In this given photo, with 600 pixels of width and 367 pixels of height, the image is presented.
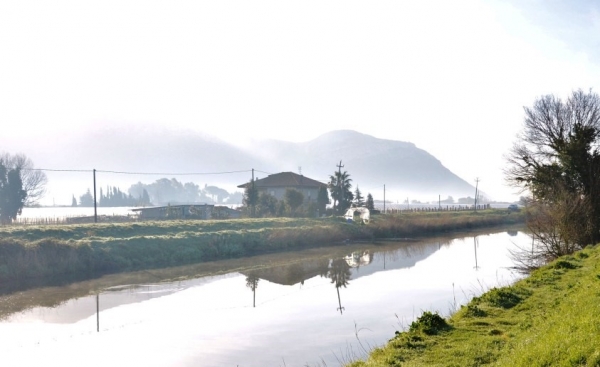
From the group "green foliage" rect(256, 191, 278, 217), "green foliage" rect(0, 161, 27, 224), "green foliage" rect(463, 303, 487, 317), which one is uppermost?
"green foliage" rect(0, 161, 27, 224)

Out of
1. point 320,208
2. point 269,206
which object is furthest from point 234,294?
point 320,208

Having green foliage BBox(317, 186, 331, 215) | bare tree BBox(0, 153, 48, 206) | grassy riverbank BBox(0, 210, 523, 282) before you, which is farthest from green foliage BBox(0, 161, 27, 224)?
green foliage BBox(317, 186, 331, 215)

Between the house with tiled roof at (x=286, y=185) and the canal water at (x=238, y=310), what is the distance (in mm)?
41798

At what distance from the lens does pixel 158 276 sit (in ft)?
96.6

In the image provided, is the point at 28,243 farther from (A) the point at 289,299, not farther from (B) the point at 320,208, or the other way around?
(B) the point at 320,208

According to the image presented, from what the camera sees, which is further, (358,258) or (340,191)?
(340,191)

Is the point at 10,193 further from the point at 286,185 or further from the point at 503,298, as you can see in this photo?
the point at 503,298

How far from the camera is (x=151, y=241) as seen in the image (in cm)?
3581

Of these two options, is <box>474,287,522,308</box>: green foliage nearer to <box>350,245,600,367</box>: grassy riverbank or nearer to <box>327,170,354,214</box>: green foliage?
<box>350,245,600,367</box>: grassy riverbank

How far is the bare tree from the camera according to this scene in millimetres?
74500

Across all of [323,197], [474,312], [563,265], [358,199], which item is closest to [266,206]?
[323,197]

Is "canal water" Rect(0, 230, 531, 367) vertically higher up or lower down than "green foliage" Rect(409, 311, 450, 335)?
lower down

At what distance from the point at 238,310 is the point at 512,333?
11565 mm

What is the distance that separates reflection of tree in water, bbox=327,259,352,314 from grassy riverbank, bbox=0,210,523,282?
8.01 meters
